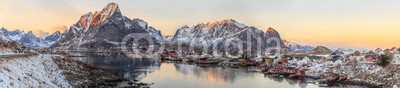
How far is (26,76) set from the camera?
4825 centimetres

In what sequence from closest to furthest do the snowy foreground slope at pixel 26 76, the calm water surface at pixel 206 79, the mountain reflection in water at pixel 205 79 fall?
the snowy foreground slope at pixel 26 76 < the calm water surface at pixel 206 79 < the mountain reflection in water at pixel 205 79

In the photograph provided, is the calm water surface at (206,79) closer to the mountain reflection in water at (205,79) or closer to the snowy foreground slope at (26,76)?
the mountain reflection in water at (205,79)

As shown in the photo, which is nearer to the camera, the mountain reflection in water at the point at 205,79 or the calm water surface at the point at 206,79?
the calm water surface at the point at 206,79

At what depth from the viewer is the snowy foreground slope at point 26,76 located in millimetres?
41188

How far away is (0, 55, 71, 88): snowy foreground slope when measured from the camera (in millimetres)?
41188

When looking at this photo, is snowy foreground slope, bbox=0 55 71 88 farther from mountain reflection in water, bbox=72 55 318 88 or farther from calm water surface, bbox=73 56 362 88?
mountain reflection in water, bbox=72 55 318 88

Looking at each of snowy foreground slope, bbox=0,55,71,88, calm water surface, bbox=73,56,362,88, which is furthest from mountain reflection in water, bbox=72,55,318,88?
snowy foreground slope, bbox=0,55,71,88

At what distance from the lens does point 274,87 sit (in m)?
83.4

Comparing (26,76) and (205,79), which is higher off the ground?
(26,76)

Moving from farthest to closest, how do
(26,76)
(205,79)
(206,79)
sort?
1. (206,79)
2. (205,79)
3. (26,76)

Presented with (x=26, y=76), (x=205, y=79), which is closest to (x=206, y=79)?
(x=205, y=79)

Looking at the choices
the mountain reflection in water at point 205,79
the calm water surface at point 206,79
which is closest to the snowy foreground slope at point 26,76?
the calm water surface at point 206,79

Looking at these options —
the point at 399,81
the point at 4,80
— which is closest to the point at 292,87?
the point at 399,81

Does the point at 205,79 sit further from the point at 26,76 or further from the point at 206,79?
the point at 26,76
